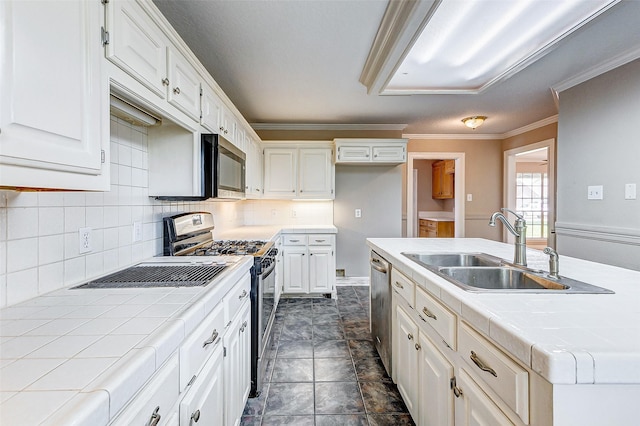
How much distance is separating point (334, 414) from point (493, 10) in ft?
8.83

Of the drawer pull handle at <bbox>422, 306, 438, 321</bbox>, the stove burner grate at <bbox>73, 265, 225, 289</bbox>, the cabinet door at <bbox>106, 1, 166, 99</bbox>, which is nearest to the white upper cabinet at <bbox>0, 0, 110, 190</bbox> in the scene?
the cabinet door at <bbox>106, 1, 166, 99</bbox>

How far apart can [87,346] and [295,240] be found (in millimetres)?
2930

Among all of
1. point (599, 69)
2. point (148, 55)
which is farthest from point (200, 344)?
point (599, 69)

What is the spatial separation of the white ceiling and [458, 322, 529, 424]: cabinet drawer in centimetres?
191

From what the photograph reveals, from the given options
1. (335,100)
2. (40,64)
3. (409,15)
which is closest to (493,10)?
(409,15)

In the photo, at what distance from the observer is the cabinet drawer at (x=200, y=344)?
2.72ft

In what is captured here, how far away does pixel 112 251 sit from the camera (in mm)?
1386

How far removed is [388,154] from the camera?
13.0ft

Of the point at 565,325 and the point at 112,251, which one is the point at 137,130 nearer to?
the point at 112,251

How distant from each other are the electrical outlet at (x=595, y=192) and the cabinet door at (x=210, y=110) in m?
3.43

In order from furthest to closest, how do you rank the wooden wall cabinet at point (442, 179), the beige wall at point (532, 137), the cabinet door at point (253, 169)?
the wooden wall cabinet at point (442, 179), the beige wall at point (532, 137), the cabinet door at point (253, 169)

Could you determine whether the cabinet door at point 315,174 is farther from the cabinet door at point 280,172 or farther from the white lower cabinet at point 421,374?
the white lower cabinet at point 421,374

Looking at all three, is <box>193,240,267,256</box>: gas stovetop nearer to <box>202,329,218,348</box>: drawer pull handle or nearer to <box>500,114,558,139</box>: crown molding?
<box>202,329,218,348</box>: drawer pull handle

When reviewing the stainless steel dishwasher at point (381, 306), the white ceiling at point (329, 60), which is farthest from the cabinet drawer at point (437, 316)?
the white ceiling at point (329, 60)
